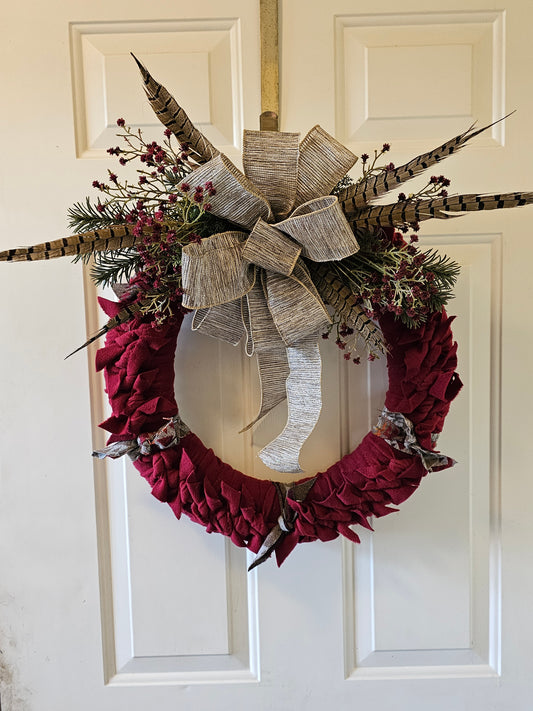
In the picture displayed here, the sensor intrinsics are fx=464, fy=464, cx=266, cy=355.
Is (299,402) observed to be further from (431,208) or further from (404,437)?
(431,208)

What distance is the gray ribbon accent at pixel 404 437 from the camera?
25.6 inches

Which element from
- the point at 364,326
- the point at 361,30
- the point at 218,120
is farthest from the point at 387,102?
the point at 364,326

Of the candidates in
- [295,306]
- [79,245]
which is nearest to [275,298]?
[295,306]

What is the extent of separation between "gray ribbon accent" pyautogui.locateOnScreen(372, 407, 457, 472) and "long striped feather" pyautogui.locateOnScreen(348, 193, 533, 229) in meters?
0.27

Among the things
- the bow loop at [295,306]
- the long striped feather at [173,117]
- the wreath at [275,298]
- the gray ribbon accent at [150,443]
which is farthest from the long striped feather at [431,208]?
the gray ribbon accent at [150,443]

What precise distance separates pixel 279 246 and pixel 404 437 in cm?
32

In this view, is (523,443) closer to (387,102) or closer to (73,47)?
(387,102)

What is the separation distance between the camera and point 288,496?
2.28 feet

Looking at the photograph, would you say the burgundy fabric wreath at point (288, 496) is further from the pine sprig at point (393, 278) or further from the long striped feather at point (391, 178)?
the long striped feather at point (391, 178)

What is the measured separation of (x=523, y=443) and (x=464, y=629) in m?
0.34

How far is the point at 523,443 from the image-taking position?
788 mm

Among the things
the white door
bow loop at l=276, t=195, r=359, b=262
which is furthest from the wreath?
the white door

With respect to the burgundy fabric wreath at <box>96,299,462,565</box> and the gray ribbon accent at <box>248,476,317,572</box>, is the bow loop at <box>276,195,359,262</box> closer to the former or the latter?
the burgundy fabric wreath at <box>96,299,462,565</box>

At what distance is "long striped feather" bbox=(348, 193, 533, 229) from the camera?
0.52 meters
